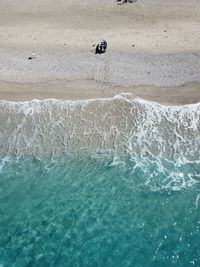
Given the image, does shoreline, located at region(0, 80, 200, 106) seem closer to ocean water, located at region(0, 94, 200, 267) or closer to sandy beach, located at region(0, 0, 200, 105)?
sandy beach, located at region(0, 0, 200, 105)

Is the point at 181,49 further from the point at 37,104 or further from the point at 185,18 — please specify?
the point at 37,104

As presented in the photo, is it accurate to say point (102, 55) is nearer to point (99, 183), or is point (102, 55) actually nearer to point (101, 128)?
point (101, 128)

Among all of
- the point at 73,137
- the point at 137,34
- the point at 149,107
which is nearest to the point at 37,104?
the point at 73,137

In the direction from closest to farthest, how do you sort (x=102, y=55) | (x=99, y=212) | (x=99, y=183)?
1. (x=99, y=212)
2. (x=99, y=183)
3. (x=102, y=55)

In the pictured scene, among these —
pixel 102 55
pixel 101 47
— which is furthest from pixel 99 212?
pixel 101 47


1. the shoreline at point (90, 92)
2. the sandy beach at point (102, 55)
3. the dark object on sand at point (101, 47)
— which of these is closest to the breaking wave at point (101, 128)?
the shoreline at point (90, 92)

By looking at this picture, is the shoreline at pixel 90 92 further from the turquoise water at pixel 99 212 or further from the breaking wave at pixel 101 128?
the turquoise water at pixel 99 212
